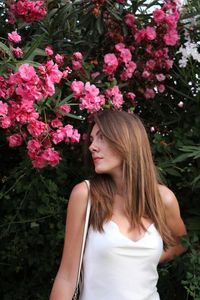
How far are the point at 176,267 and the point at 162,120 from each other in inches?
37.8

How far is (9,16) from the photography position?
10.2 ft

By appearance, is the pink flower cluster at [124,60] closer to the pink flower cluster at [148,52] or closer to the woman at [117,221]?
the pink flower cluster at [148,52]

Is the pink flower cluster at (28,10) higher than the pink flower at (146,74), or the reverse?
the pink flower cluster at (28,10)

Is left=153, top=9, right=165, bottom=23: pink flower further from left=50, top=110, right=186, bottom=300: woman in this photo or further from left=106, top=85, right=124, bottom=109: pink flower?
left=50, top=110, right=186, bottom=300: woman

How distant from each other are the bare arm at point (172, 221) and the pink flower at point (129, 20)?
48.0 inches

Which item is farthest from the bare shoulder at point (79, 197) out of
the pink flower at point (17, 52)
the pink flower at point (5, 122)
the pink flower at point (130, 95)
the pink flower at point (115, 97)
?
the pink flower at point (130, 95)

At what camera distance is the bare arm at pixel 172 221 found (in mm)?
2111

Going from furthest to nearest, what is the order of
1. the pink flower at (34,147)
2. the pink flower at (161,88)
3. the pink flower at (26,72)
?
the pink flower at (161,88) < the pink flower at (34,147) < the pink flower at (26,72)

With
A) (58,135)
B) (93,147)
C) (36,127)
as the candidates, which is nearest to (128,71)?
(58,135)

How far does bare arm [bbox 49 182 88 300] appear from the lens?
1.88 meters

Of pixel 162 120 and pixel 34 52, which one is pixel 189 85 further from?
pixel 34 52

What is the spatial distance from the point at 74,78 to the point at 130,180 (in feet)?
3.38

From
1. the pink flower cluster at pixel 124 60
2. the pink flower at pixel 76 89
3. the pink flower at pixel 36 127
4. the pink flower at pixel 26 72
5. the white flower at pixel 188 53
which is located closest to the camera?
the pink flower at pixel 26 72

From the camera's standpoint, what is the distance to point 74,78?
286 cm
